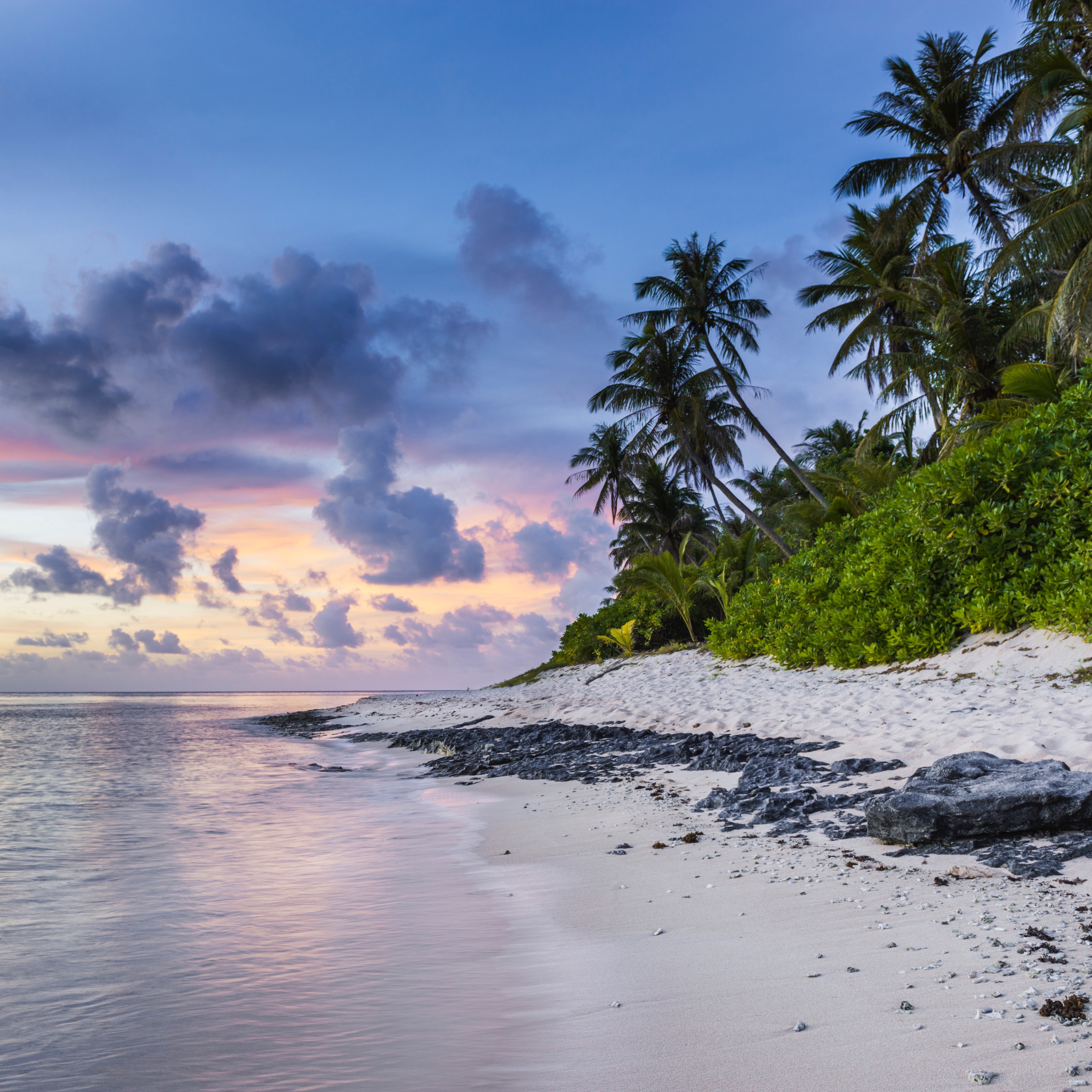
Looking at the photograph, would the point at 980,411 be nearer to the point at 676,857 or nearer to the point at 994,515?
the point at 994,515

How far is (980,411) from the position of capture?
16.9 m

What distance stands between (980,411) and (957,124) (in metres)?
10.8

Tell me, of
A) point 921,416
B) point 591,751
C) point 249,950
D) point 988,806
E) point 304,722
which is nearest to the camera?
point 249,950

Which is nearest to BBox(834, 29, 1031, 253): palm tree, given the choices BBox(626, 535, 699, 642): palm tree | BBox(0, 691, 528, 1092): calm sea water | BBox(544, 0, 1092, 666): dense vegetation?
BBox(544, 0, 1092, 666): dense vegetation

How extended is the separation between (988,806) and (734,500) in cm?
2049

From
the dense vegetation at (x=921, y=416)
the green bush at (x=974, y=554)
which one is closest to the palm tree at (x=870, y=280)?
the dense vegetation at (x=921, y=416)

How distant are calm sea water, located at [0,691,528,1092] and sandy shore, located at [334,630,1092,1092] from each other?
0.35 m

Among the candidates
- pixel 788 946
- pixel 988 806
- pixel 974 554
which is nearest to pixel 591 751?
pixel 974 554

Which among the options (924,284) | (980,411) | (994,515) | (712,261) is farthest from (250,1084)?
(712,261)

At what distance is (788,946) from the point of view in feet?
10.1

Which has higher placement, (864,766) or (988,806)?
(988,806)

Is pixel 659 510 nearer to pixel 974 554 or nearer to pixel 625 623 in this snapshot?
pixel 625 623

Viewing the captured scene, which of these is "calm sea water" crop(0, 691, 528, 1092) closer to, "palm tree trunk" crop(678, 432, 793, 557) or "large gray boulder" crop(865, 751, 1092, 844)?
"large gray boulder" crop(865, 751, 1092, 844)

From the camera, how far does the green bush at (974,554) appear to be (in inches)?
356
